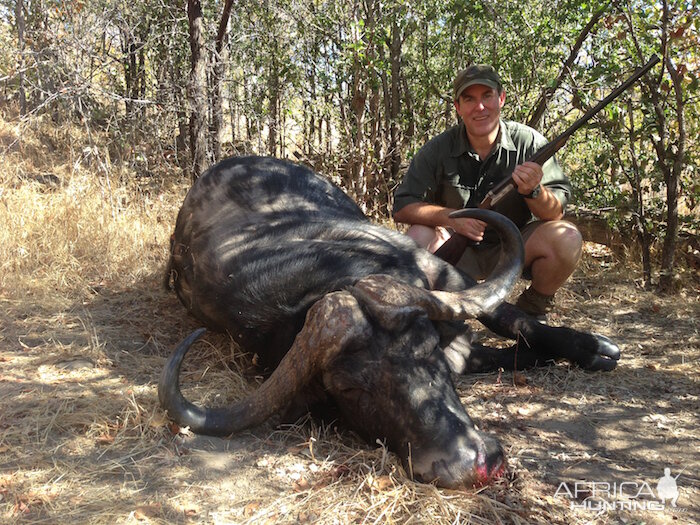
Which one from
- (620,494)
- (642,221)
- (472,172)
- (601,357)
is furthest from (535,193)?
(620,494)

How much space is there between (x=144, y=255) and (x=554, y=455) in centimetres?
388

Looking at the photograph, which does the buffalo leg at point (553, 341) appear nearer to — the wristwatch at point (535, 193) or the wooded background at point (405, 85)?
the wristwatch at point (535, 193)

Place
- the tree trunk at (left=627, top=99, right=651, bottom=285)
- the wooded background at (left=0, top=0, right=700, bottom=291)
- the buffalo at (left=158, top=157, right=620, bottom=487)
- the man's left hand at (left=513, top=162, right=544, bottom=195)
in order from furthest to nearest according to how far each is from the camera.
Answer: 1. the tree trunk at (left=627, top=99, right=651, bottom=285)
2. the wooded background at (left=0, top=0, right=700, bottom=291)
3. the man's left hand at (left=513, top=162, right=544, bottom=195)
4. the buffalo at (left=158, top=157, right=620, bottom=487)

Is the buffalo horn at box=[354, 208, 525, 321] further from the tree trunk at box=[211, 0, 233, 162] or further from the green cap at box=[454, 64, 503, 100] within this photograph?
the tree trunk at box=[211, 0, 233, 162]

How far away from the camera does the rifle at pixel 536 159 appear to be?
3838 mm

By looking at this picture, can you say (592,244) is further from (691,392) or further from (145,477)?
(145,477)

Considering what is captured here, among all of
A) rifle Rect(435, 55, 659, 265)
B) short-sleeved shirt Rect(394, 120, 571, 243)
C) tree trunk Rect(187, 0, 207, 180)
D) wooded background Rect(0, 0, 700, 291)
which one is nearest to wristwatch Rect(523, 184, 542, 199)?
rifle Rect(435, 55, 659, 265)

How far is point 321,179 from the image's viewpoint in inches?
179

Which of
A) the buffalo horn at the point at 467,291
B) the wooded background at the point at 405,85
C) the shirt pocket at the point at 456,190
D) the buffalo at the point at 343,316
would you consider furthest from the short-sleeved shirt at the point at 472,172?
the buffalo horn at the point at 467,291

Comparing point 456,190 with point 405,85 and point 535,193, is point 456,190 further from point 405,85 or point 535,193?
point 405,85

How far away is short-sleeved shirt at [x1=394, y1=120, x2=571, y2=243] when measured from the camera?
4371 mm

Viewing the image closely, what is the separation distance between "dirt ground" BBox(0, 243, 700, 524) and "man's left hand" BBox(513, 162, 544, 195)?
1.12 m

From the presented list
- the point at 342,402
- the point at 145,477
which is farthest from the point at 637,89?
the point at 145,477

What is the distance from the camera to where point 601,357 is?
11.7 feet
